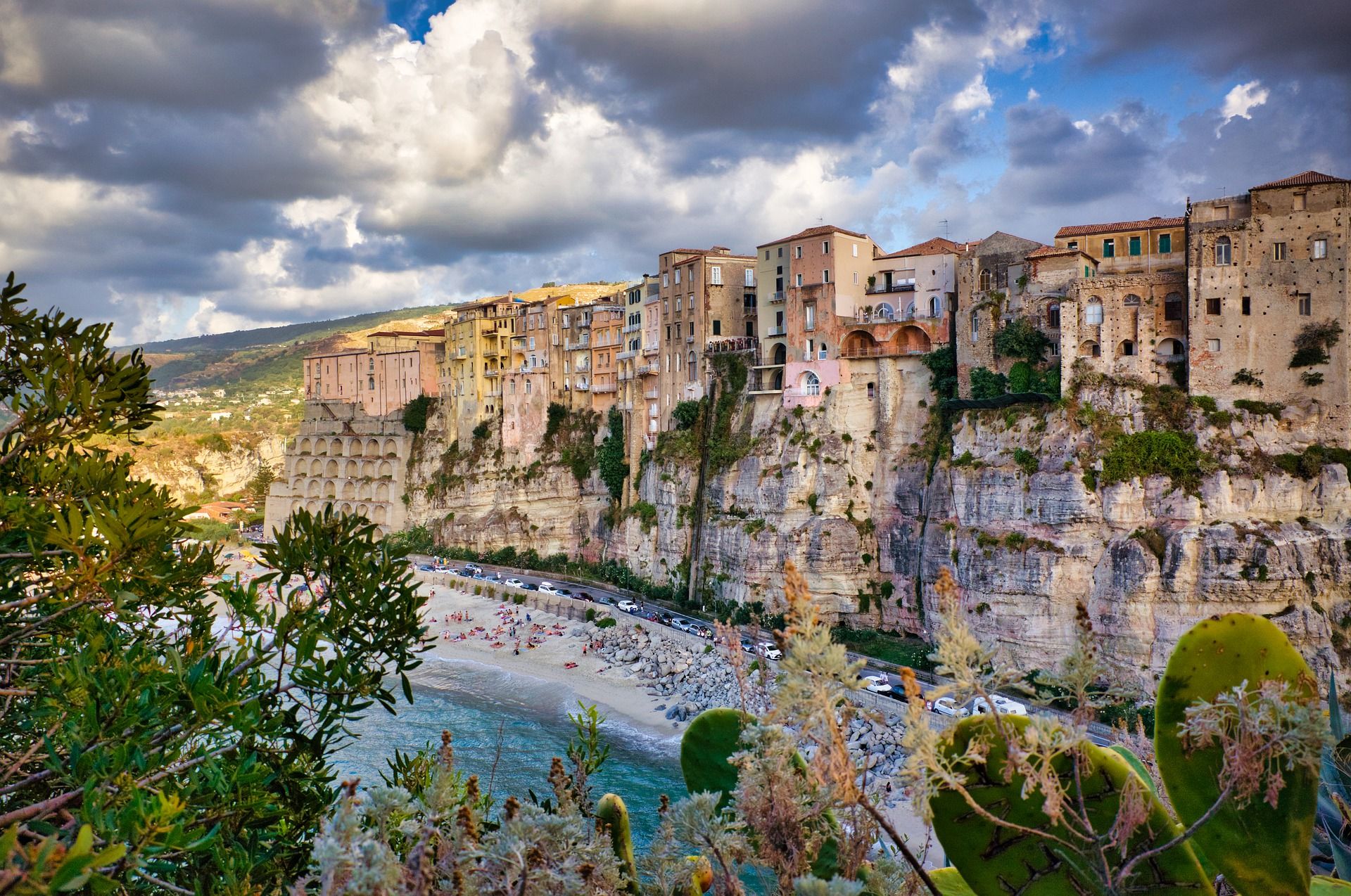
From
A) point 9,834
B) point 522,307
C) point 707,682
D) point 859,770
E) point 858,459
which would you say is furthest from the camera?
point 522,307

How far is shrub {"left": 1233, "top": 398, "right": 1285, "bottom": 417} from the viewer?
29156 millimetres

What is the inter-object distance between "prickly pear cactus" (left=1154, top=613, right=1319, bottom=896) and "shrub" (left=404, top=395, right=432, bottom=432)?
6419 centimetres

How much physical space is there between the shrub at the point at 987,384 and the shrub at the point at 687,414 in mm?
15228

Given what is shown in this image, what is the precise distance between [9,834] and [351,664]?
4206mm

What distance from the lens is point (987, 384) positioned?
113 feet

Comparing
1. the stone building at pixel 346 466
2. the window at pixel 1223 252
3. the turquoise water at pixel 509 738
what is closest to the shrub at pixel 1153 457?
the window at pixel 1223 252

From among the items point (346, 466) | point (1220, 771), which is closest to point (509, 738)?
point (1220, 771)

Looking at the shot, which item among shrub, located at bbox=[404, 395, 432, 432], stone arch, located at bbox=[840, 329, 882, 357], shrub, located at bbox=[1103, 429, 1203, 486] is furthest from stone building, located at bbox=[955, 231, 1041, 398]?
shrub, located at bbox=[404, 395, 432, 432]

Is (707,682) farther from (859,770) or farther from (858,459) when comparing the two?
(859,770)

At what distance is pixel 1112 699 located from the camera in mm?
3498

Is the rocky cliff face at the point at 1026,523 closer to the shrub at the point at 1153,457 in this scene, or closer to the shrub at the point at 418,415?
the shrub at the point at 1153,457

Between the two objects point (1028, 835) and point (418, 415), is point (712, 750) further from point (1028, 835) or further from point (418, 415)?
point (418, 415)

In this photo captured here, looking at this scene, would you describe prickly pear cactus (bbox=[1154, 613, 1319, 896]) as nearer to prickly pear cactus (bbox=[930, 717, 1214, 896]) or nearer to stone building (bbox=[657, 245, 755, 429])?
prickly pear cactus (bbox=[930, 717, 1214, 896])

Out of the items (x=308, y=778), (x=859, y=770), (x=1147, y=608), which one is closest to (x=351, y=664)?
(x=308, y=778)
